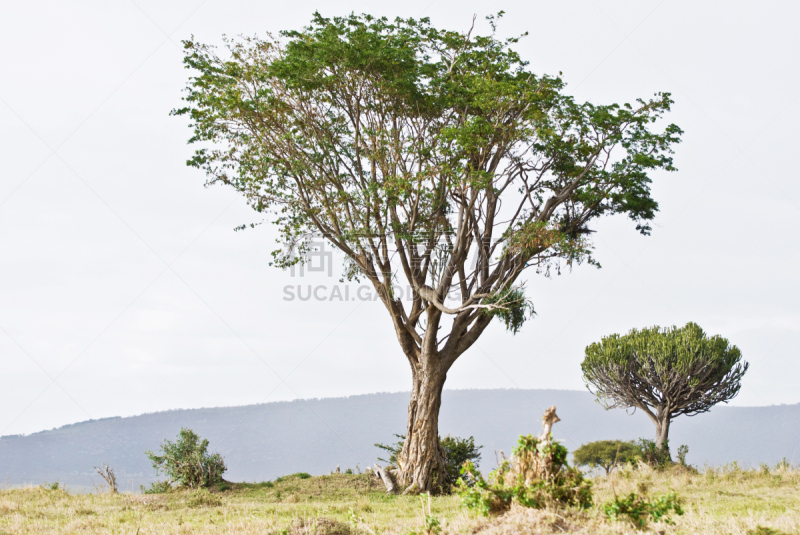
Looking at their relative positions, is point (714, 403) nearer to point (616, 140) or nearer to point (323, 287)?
point (616, 140)

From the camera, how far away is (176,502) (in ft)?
38.4

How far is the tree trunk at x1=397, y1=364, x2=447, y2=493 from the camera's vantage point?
13.6 m

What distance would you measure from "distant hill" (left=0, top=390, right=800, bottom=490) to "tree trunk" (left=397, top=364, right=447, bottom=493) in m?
28.4

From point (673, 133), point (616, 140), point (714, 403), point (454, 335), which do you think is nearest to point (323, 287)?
point (454, 335)

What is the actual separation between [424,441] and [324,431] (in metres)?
44.7

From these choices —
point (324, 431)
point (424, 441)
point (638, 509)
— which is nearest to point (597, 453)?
point (424, 441)

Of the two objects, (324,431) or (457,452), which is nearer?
(457,452)

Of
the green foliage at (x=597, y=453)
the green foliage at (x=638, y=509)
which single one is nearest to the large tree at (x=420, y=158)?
the green foliage at (x=638, y=509)

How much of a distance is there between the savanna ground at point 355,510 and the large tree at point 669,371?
5527 mm

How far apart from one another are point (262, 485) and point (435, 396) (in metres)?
4.72

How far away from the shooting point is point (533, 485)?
6.79 meters

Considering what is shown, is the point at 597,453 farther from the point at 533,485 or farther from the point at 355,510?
the point at 533,485

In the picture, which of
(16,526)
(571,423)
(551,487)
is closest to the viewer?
(551,487)

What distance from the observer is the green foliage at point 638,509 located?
6.46 meters
